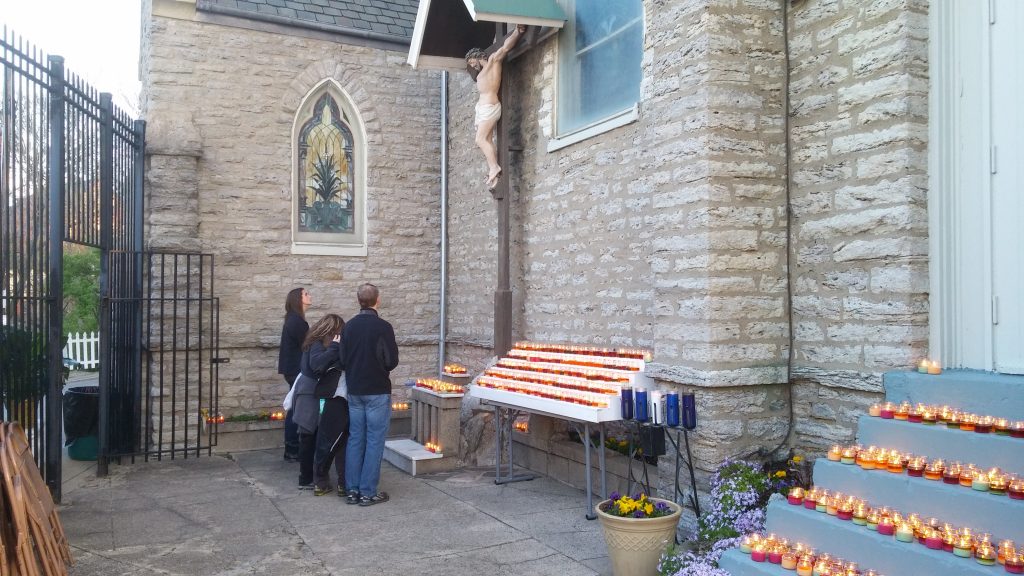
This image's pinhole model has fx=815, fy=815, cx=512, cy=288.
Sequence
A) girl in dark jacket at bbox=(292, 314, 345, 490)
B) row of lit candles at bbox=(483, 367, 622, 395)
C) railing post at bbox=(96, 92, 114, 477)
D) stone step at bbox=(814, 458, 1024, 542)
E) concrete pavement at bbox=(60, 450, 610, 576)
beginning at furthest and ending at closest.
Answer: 1. railing post at bbox=(96, 92, 114, 477)
2. girl in dark jacket at bbox=(292, 314, 345, 490)
3. row of lit candles at bbox=(483, 367, 622, 395)
4. concrete pavement at bbox=(60, 450, 610, 576)
5. stone step at bbox=(814, 458, 1024, 542)

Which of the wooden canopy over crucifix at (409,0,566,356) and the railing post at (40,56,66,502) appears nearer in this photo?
the railing post at (40,56,66,502)

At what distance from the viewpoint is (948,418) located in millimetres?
4203

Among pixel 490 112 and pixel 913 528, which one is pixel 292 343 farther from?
pixel 913 528

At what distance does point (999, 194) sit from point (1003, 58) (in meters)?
0.75

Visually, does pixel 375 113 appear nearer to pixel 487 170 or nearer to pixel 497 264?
pixel 487 170

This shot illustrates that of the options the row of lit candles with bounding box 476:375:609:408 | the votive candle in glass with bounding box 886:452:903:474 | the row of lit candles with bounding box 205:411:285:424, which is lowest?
the row of lit candles with bounding box 205:411:285:424

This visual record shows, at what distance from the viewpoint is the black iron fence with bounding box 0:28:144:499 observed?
233 inches

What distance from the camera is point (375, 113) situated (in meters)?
10.9

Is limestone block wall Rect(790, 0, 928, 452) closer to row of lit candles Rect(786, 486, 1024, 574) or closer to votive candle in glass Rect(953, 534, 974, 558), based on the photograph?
row of lit candles Rect(786, 486, 1024, 574)

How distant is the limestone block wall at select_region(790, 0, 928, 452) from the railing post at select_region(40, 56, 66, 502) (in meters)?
5.62

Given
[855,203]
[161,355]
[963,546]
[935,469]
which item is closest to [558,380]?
[855,203]

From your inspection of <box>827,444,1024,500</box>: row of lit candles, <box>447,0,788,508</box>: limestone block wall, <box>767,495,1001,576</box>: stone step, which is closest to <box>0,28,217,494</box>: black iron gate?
<box>447,0,788,508</box>: limestone block wall

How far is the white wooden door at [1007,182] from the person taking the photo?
14.5ft

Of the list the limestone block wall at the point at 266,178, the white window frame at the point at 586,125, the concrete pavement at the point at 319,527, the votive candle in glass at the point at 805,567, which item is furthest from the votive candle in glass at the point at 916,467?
the limestone block wall at the point at 266,178
